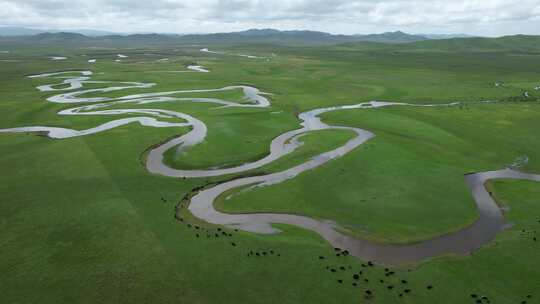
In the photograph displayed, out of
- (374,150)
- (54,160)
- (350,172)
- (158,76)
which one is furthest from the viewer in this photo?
(158,76)

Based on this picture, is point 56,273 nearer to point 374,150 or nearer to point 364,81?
point 374,150

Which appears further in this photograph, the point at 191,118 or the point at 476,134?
the point at 191,118

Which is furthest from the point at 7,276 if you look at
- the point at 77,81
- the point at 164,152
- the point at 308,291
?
the point at 77,81

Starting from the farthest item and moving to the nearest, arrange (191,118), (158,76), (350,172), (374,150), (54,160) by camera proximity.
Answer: (158,76) → (191,118) → (374,150) → (54,160) → (350,172)

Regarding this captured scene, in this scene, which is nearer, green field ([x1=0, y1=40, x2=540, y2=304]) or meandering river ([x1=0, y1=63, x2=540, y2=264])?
green field ([x1=0, y1=40, x2=540, y2=304])

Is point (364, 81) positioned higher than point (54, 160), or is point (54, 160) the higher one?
point (364, 81)

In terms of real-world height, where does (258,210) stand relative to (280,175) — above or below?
below

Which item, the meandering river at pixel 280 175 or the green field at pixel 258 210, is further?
the meandering river at pixel 280 175

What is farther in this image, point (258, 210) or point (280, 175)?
point (280, 175)
